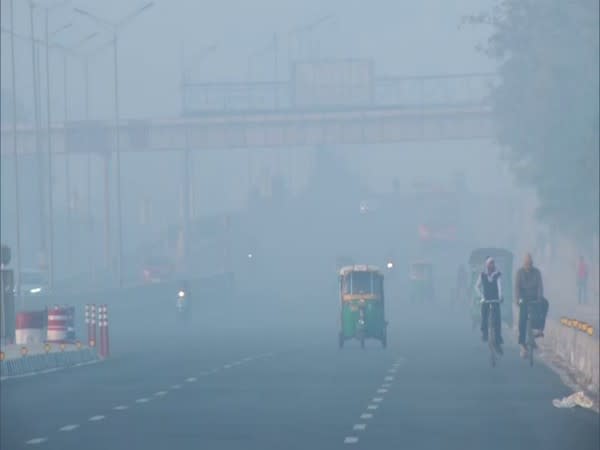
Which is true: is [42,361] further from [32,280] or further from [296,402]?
[32,280]

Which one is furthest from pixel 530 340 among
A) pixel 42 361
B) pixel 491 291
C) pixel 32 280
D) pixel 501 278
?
pixel 32 280

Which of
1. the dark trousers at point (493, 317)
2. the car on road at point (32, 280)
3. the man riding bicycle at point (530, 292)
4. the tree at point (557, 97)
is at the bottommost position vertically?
the car on road at point (32, 280)

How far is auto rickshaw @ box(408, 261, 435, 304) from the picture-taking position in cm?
9681

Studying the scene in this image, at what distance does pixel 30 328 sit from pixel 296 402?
60.6ft

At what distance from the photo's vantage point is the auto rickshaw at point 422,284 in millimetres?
96812

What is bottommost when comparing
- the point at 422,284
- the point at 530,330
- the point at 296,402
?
the point at 422,284

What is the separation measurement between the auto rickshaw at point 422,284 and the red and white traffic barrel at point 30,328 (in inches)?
2095

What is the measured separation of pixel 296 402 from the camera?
88.2 feet

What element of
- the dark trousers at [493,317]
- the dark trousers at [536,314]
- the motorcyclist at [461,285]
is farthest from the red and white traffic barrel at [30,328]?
the motorcyclist at [461,285]

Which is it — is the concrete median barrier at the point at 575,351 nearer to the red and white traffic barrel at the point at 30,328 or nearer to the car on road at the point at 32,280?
the red and white traffic barrel at the point at 30,328

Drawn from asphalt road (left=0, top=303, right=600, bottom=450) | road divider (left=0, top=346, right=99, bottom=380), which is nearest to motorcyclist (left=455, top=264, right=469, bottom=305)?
asphalt road (left=0, top=303, right=600, bottom=450)

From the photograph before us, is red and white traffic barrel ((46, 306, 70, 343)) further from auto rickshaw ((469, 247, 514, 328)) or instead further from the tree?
the tree

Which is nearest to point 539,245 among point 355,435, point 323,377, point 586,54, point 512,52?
point 512,52

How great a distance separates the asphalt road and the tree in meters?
32.7
